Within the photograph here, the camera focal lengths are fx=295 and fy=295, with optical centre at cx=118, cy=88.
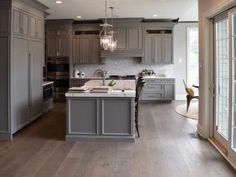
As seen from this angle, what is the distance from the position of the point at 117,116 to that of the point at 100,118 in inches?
11.9

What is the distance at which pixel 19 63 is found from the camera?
5.79m

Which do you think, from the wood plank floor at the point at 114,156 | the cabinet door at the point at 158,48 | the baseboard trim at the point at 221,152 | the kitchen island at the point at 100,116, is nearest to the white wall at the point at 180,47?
the cabinet door at the point at 158,48

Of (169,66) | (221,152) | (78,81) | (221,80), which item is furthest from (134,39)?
(221,152)

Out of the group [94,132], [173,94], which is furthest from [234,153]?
[173,94]

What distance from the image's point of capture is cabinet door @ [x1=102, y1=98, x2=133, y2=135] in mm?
5184

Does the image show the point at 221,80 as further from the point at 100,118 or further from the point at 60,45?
the point at 60,45

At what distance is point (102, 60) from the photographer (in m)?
9.97

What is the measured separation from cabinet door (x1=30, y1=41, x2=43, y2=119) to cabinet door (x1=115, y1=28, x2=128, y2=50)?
3235 mm

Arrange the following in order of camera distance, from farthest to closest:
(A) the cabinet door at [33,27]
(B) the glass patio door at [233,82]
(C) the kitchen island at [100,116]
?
1. (A) the cabinet door at [33,27]
2. (C) the kitchen island at [100,116]
3. (B) the glass patio door at [233,82]

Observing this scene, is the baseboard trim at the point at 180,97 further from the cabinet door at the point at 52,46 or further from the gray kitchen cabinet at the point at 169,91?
the cabinet door at the point at 52,46

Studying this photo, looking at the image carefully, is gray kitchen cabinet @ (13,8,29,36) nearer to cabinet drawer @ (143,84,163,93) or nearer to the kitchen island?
the kitchen island

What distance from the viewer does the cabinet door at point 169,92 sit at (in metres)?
9.67

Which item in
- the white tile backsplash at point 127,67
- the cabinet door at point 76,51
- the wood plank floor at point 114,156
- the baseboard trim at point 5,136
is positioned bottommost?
the wood plank floor at point 114,156

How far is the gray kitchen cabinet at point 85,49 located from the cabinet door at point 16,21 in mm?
4134
